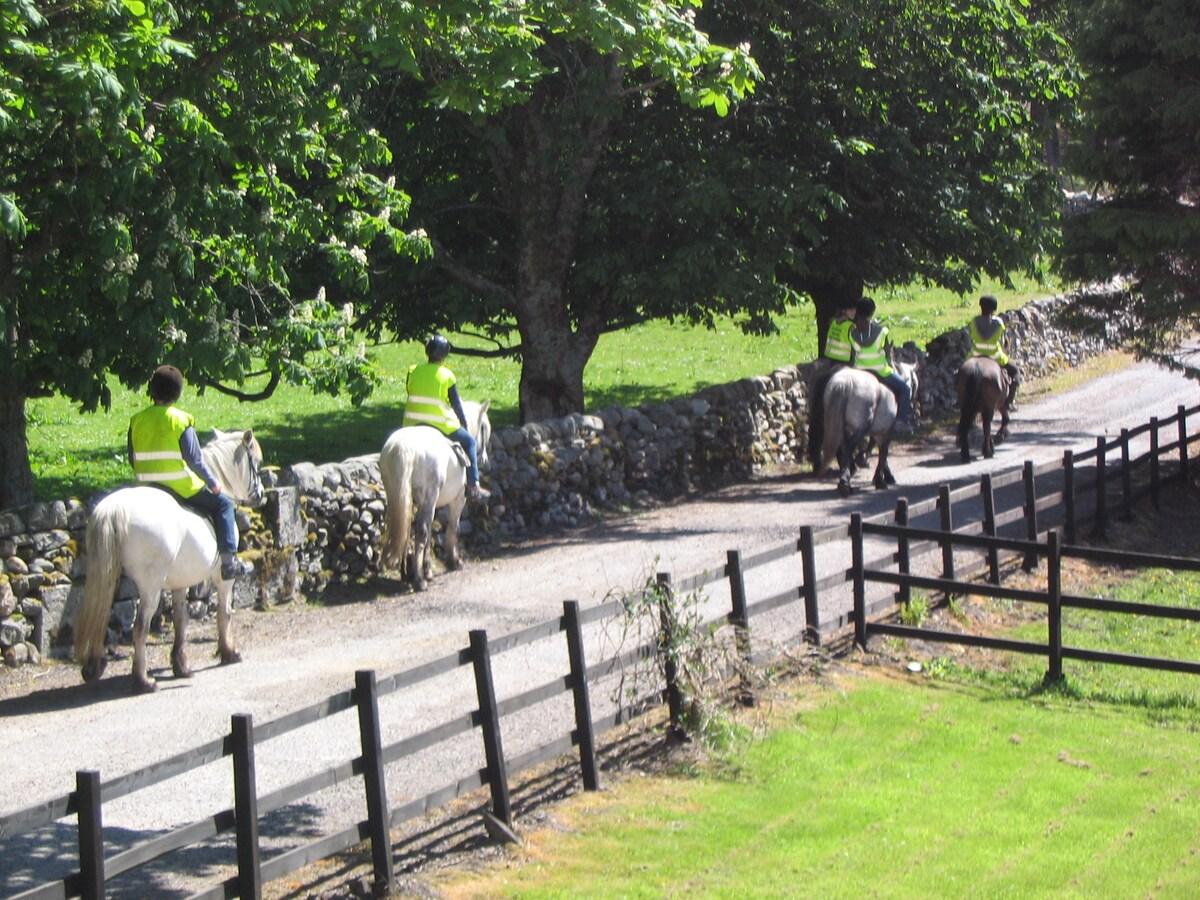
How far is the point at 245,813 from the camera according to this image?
678cm

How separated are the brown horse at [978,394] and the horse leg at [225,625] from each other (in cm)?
1276

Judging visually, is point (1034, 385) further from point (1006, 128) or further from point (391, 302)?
point (391, 302)

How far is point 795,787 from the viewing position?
9289 mm

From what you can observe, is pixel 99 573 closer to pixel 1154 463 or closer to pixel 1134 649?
pixel 1134 649

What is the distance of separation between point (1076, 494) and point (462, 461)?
7.54 meters

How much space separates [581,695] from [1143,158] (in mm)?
13630

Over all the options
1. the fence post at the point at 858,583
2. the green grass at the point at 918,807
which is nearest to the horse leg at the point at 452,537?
the fence post at the point at 858,583

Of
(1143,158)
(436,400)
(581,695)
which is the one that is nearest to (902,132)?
(1143,158)

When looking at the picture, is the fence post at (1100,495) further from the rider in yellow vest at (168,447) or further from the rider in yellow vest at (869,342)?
the rider in yellow vest at (168,447)

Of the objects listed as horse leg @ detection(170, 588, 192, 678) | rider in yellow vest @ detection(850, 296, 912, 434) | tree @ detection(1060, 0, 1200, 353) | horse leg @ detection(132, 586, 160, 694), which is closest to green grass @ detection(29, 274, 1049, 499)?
horse leg @ detection(170, 588, 192, 678)

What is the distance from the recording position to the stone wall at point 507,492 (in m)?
12.0

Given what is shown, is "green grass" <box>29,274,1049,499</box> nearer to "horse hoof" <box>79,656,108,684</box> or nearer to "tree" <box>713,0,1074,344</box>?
"horse hoof" <box>79,656,108,684</box>

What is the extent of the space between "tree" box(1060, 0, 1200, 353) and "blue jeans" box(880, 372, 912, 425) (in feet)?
8.85

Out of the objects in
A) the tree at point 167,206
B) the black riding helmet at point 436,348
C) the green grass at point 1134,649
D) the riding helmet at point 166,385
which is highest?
the tree at point 167,206
